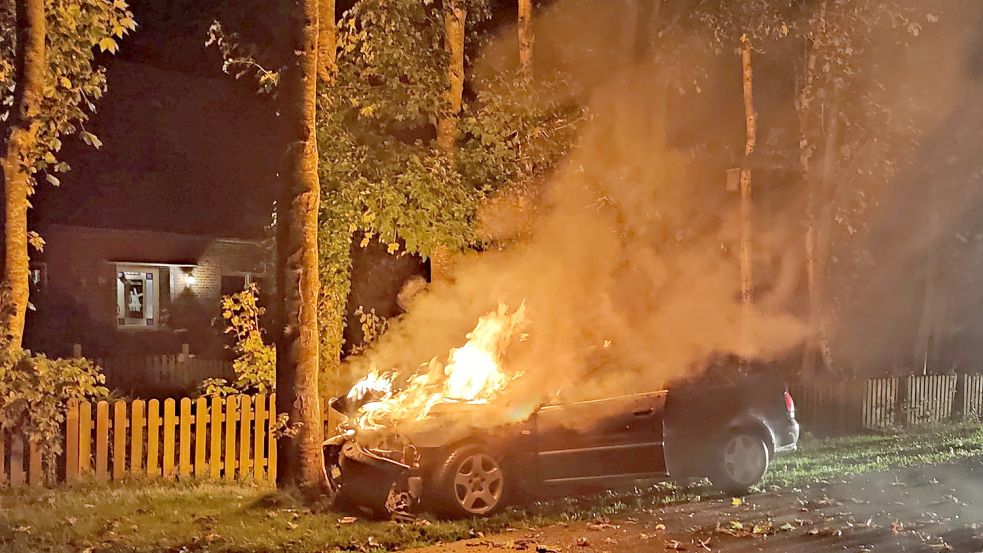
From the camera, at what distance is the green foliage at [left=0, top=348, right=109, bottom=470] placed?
325 inches

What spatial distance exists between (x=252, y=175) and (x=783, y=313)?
1254 centimetres

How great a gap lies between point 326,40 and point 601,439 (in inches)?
196

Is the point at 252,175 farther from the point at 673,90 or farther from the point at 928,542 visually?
the point at 928,542

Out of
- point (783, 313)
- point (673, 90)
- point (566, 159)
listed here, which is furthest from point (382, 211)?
point (783, 313)

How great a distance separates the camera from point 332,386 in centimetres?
1079

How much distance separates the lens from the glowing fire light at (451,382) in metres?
7.92

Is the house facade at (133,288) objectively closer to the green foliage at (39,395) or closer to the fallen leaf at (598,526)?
the green foliage at (39,395)

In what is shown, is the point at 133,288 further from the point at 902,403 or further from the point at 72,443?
the point at 902,403

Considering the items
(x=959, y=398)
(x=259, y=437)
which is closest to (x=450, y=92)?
(x=259, y=437)

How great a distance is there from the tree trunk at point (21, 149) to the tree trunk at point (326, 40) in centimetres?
273

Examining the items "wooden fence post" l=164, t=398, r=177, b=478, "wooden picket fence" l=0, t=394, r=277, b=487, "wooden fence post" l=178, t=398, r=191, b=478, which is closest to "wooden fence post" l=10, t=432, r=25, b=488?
"wooden picket fence" l=0, t=394, r=277, b=487

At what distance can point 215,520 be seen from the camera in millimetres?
7340

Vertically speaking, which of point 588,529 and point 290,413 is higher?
point 290,413

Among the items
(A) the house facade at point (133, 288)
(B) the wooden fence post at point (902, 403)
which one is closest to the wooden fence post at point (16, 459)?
(A) the house facade at point (133, 288)
